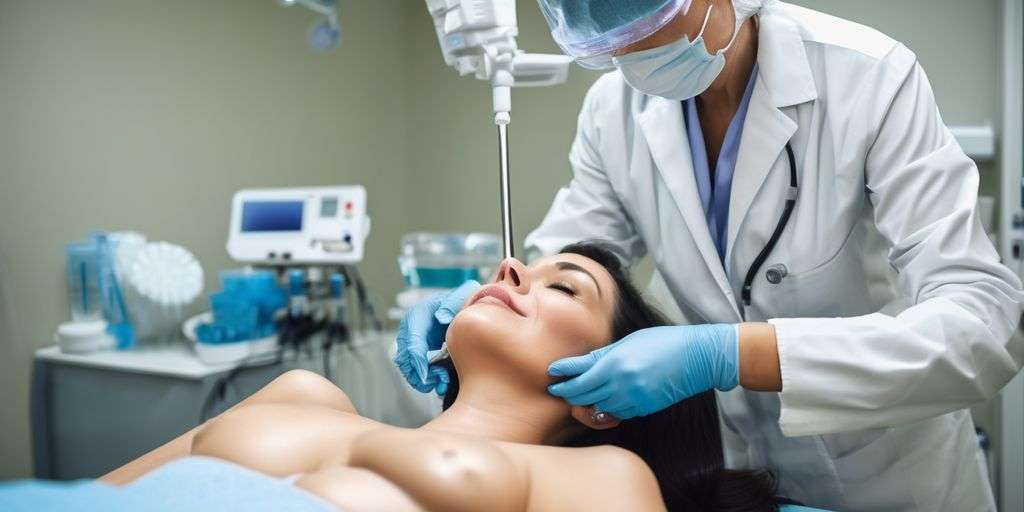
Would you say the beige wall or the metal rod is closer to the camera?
the metal rod

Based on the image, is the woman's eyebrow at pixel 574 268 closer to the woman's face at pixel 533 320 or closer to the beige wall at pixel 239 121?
the woman's face at pixel 533 320

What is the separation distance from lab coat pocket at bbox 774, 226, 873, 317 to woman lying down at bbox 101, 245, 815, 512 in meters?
0.23

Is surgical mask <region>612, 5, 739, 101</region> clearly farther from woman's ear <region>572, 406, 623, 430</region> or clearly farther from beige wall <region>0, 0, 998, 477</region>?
beige wall <region>0, 0, 998, 477</region>

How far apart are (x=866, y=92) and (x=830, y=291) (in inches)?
13.2

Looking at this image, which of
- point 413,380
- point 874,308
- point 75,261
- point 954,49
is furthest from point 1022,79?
point 75,261

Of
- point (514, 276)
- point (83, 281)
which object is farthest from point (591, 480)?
point (83, 281)

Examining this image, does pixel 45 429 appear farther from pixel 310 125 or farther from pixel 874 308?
pixel 874 308

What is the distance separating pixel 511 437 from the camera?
1.13m

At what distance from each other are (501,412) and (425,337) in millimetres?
253

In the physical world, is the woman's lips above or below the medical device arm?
below

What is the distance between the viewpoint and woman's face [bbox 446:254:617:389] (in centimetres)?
111

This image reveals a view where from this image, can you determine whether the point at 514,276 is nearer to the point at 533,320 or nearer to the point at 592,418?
the point at 533,320

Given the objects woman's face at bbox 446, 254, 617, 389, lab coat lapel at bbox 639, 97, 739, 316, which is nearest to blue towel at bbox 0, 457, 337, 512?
woman's face at bbox 446, 254, 617, 389

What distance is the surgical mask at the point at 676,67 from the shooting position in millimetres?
1107
